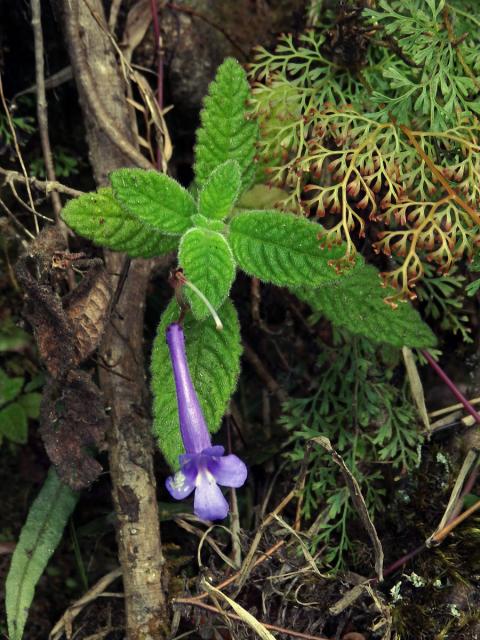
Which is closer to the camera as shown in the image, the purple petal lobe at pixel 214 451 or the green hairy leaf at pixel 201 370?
the purple petal lobe at pixel 214 451

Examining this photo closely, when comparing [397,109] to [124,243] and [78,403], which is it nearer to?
[124,243]

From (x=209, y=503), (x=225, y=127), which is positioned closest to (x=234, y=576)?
(x=209, y=503)

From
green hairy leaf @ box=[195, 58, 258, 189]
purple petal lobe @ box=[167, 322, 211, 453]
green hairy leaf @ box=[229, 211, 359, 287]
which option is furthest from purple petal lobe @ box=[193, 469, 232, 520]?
green hairy leaf @ box=[195, 58, 258, 189]

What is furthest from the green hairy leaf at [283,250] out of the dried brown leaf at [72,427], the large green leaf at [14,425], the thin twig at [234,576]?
the large green leaf at [14,425]

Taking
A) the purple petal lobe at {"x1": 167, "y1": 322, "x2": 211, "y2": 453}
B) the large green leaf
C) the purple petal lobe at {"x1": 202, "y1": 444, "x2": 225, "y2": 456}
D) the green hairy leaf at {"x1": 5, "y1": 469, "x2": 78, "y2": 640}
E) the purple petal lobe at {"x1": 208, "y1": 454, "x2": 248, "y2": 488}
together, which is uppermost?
the purple petal lobe at {"x1": 167, "y1": 322, "x2": 211, "y2": 453}

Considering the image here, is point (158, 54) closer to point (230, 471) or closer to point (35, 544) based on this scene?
point (230, 471)

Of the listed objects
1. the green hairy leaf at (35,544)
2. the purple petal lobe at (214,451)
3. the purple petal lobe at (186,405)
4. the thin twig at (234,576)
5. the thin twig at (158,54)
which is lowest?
the thin twig at (234,576)

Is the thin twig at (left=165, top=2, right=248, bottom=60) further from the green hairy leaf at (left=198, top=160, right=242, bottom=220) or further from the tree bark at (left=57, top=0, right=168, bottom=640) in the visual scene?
the green hairy leaf at (left=198, top=160, right=242, bottom=220)

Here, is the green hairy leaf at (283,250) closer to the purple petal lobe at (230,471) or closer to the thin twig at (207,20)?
the purple petal lobe at (230,471)
